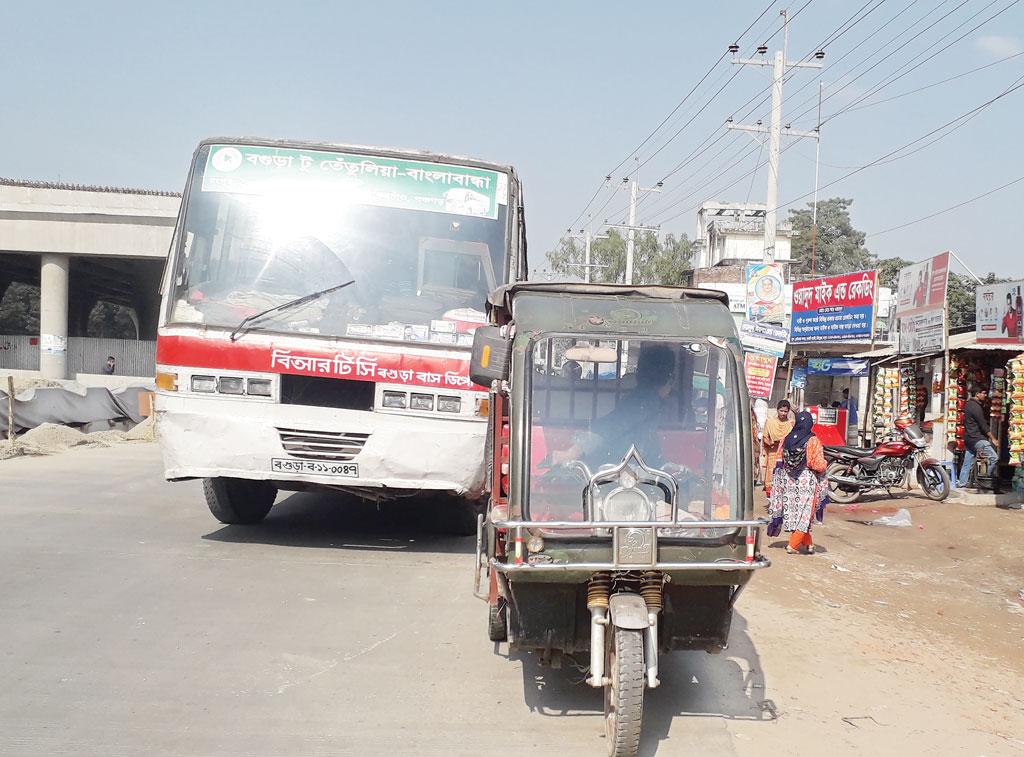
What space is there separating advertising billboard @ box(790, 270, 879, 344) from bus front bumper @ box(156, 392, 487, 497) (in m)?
14.3

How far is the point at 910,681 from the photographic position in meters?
5.65

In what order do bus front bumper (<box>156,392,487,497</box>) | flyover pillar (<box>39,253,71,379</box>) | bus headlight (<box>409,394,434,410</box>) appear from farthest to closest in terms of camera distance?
1. flyover pillar (<box>39,253,71,379</box>)
2. bus headlight (<box>409,394,434,410</box>)
3. bus front bumper (<box>156,392,487,497</box>)

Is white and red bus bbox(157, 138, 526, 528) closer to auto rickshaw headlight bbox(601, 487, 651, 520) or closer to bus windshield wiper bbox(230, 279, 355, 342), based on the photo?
bus windshield wiper bbox(230, 279, 355, 342)

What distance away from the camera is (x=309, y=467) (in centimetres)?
754

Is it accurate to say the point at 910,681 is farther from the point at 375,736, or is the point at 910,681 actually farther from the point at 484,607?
the point at 375,736

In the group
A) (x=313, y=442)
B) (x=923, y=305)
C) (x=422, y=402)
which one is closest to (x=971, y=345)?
(x=923, y=305)

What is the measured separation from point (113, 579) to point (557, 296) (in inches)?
164

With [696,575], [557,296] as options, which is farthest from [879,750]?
[557,296]

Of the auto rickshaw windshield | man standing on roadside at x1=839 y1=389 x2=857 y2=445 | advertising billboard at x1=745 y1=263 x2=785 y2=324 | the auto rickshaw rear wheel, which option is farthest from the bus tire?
man standing on roadside at x1=839 y1=389 x2=857 y2=445

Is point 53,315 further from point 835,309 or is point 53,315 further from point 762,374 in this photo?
point 762,374

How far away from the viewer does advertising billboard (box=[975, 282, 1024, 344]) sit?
43.8 feet

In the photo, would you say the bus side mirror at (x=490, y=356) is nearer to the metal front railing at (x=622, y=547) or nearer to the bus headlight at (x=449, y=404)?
the metal front railing at (x=622, y=547)

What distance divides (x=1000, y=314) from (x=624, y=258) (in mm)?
56192

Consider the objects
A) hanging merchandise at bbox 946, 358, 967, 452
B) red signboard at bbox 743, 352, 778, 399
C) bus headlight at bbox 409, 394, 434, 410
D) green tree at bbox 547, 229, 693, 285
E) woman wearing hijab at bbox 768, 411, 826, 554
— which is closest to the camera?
bus headlight at bbox 409, 394, 434, 410
